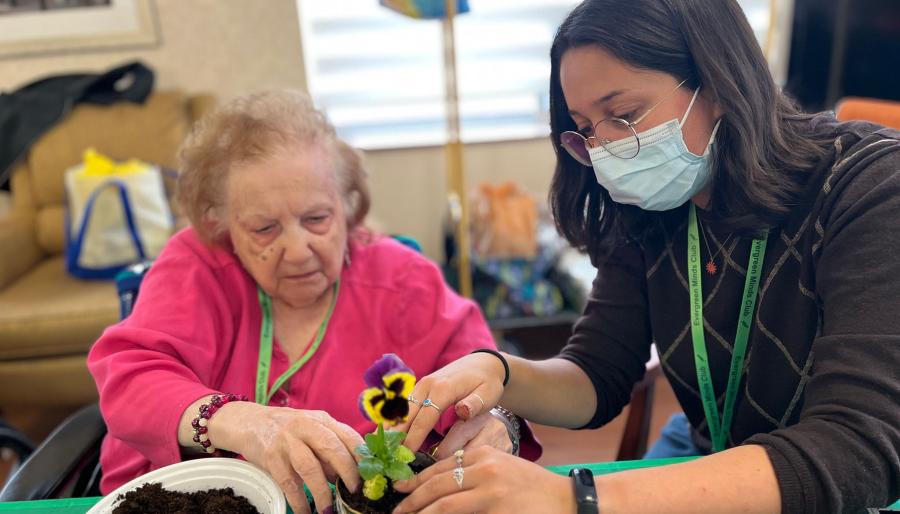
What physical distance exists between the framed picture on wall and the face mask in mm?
2742

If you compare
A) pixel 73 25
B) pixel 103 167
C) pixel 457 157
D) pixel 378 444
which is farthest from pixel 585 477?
pixel 73 25

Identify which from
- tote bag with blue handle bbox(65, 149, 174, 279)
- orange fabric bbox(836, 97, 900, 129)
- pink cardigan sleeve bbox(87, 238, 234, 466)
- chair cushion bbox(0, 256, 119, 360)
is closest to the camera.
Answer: pink cardigan sleeve bbox(87, 238, 234, 466)

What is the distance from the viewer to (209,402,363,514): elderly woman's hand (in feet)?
2.81

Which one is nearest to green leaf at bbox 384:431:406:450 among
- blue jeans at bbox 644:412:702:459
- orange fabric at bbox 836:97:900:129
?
blue jeans at bbox 644:412:702:459

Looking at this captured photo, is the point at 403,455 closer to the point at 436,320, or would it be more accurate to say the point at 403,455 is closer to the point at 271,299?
the point at 436,320

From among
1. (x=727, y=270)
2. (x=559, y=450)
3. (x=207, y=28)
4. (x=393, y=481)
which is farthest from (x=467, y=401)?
(x=207, y=28)

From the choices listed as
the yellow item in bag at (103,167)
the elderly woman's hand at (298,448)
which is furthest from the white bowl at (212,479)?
the yellow item in bag at (103,167)

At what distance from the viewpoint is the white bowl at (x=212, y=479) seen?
2.80 ft

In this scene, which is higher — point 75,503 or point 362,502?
point 362,502

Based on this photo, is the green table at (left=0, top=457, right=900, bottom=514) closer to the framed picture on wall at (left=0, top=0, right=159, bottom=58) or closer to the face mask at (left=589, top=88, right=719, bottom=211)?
the face mask at (left=589, top=88, right=719, bottom=211)

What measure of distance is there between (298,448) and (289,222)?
47cm

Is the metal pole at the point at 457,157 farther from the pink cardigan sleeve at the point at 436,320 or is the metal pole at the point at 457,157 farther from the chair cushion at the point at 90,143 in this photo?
the pink cardigan sleeve at the point at 436,320

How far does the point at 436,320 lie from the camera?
4.19 ft

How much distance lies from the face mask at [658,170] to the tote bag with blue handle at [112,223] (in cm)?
213
